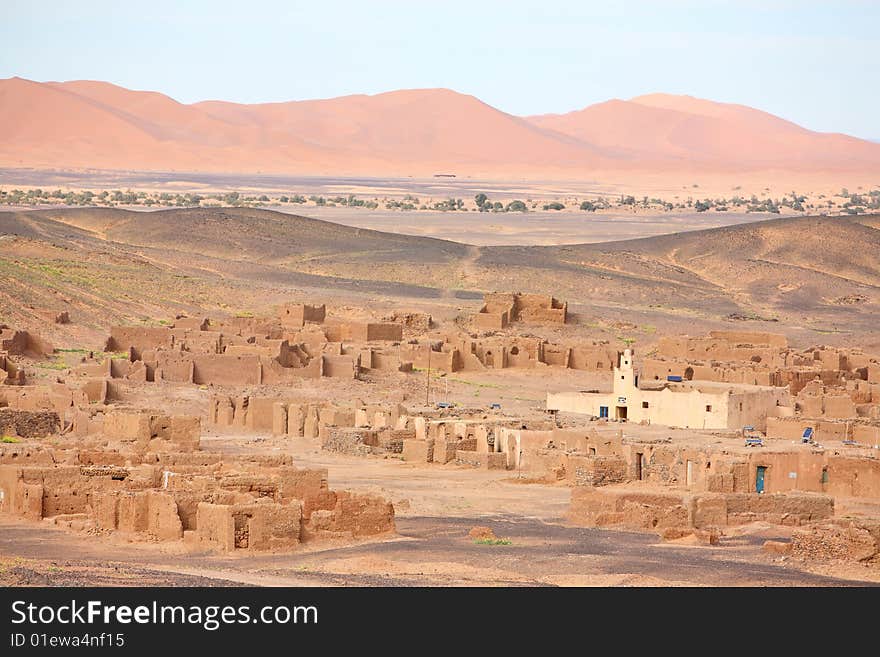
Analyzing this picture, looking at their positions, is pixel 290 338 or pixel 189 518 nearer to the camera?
pixel 189 518

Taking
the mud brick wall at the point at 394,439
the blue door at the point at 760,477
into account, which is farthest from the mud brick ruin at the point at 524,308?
the blue door at the point at 760,477

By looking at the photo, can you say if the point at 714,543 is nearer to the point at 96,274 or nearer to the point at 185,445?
the point at 185,445

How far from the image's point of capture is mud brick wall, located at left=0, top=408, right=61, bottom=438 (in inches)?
1577

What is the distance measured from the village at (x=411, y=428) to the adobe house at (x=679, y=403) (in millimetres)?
51

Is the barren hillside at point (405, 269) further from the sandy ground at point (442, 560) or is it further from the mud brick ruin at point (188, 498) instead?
the sandy ground at point (442, 560)

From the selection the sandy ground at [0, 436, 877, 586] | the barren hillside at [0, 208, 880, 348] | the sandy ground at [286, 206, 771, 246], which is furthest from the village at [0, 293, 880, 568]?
the sandy ground at [286, 206, 771, 246]

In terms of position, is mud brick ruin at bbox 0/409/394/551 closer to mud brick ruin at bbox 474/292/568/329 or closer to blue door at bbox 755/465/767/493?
blue door at bbox 755/465/767/493

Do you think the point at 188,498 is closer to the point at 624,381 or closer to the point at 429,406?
the point at 429,406

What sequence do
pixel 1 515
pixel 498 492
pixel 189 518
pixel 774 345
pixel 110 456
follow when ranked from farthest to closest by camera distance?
pixel 774 345 < pixel 498 492 < pixel 110 456 < pixel 1 515 < pixel 189 518

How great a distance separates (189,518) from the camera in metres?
26.8

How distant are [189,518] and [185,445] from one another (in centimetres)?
1097

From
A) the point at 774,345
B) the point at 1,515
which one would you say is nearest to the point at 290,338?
the point at 774,345

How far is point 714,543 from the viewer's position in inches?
1092
